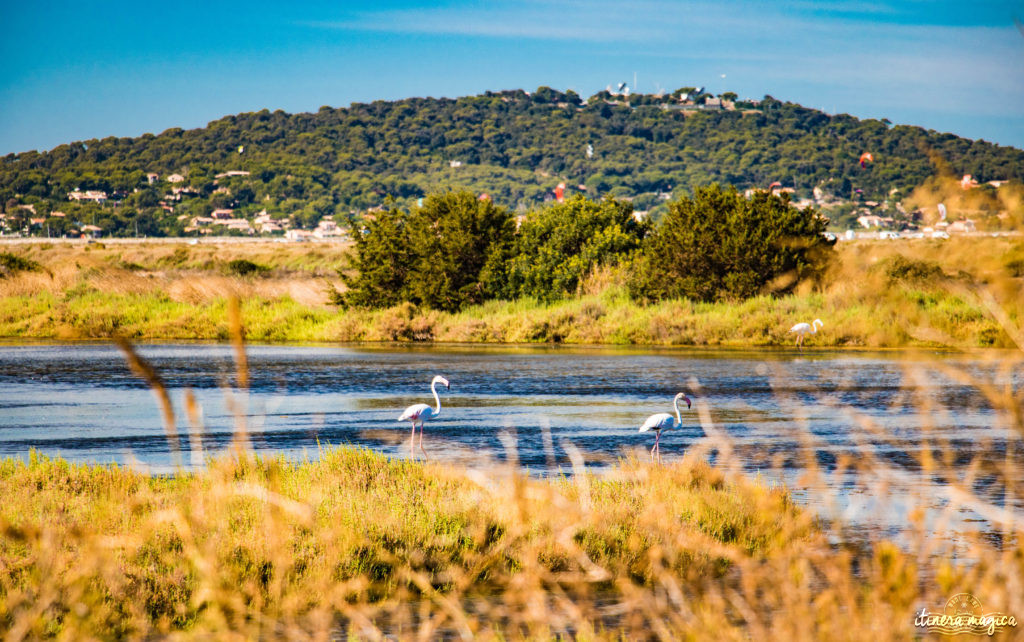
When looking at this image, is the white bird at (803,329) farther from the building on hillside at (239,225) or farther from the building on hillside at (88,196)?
the building on hillside at (88,196)

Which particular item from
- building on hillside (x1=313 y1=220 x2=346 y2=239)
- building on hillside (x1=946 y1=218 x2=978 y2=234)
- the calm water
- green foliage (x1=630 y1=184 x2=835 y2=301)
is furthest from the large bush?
building on hillside (x1=313 y1=220 x2=346 y2=239)

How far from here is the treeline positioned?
1523 inches

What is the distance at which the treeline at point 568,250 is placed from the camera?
127ft

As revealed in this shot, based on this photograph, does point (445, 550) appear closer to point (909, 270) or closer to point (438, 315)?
point (909, 270)

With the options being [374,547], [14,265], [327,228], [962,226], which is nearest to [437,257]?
[14,265]

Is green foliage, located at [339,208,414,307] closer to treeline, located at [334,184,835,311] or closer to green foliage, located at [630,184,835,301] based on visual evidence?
treeline, located at [334,184,835,311]

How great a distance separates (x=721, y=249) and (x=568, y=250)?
7.86 metres

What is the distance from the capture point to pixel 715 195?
4094 centimetres

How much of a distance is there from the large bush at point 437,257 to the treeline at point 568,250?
0.05 m

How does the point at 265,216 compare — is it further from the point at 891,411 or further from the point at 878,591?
the point at 878,591

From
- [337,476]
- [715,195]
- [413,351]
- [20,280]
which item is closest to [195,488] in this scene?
[337,476]

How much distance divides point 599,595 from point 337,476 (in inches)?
141

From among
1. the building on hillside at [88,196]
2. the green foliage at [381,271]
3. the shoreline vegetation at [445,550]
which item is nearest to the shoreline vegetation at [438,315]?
the green foliage at [381,271]

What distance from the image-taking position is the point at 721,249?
3866cm
